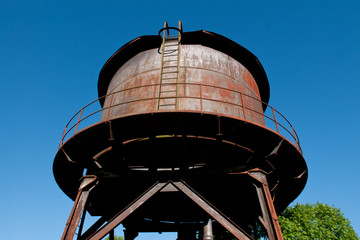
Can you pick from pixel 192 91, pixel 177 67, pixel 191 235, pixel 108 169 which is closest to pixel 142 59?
pixel 177 67

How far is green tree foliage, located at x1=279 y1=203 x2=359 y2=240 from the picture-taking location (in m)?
17.4

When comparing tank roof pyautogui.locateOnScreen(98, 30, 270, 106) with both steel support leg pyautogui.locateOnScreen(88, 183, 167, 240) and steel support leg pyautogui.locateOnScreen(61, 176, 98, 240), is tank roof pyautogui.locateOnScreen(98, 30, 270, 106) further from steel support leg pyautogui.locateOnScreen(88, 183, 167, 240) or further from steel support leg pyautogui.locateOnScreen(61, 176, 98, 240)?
steel support leg pyautogui.locateOnScreen(88, 183, 167, 240)

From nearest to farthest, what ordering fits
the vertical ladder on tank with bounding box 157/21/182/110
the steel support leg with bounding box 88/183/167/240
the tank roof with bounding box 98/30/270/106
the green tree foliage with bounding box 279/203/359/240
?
the steel support leg with bounding box 88/183/167/240, the vertical ladder on tank with bounding box 157/21/182/110, the tank roof with bounding box 98/30/270/106, the green tree foliage with bounding box 279/203/359/240

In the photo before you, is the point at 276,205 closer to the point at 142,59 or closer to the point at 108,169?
the point at 108,169

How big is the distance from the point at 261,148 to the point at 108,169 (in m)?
3.71

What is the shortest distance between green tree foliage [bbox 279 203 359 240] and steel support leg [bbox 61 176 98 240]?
1411 cm

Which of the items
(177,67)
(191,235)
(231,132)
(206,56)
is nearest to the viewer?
(231,132)

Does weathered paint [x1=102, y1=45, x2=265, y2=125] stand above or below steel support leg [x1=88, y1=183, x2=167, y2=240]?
above

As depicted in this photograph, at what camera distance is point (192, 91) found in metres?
7.36

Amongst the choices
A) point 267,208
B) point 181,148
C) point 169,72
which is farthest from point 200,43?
point 267,208

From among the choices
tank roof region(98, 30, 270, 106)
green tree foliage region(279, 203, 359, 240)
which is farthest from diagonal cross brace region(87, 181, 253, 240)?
green tree foliage region(279, 203, 359, 240)

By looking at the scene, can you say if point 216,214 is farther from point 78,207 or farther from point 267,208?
point 78,207

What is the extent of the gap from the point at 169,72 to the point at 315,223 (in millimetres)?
15892

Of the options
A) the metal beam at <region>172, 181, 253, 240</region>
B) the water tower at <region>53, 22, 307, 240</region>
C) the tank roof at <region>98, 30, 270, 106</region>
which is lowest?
the metal beam at <region>172, 181, 253, 240</region>
